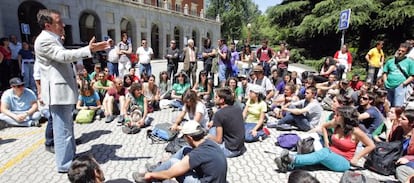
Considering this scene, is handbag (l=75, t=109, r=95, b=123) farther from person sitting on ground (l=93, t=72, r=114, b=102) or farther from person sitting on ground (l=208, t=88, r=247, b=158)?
person sitting on ground (l=208, t=88, r=247, b=158)

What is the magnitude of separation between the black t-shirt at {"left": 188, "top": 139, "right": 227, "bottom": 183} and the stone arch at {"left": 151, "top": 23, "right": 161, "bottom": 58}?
96.1 feet

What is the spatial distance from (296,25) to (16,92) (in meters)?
13.5

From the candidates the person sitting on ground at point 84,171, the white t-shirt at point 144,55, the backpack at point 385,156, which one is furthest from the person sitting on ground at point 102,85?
the backpack at point 385,156

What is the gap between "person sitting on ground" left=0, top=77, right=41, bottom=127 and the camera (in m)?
5.91

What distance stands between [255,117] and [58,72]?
3711mm

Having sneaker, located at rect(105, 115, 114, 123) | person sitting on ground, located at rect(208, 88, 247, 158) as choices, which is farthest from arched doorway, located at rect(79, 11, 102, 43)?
person sitting on ground, located at rect(208, 88, 247, 158)

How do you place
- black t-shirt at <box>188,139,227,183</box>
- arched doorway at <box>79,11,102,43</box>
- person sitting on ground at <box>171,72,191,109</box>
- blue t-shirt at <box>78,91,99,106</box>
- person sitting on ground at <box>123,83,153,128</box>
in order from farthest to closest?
arched doorway at <box>79,11,102,43</box> < person sitting on ground at <box>171,72,191,109</box> < blue t-shirt at <box>78,91,99,106</box> < person sitting on ground at <box>123,83,153,128</box> < black t-shirt at <box>188,139,227,183</box>

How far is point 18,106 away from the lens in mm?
6055

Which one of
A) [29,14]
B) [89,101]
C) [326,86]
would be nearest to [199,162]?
[89,101]

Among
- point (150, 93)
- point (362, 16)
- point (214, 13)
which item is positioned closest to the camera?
point (150, 93)

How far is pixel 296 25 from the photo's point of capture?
1527 cm

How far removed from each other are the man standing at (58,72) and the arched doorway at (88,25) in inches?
783

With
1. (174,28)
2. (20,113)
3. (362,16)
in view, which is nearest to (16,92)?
(20,113)

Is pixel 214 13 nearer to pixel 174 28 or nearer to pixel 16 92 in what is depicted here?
pixel 174 28
